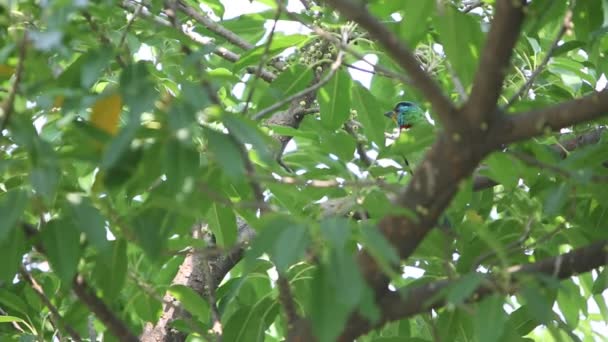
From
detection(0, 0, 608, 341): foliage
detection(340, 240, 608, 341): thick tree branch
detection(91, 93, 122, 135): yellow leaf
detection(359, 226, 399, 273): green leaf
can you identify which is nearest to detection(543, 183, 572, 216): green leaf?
detection(0, 0, 608, 341): foliage

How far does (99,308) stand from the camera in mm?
2369

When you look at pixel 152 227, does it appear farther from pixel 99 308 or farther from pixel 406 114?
pixel 406 114

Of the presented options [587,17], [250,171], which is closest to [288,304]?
[250,171]

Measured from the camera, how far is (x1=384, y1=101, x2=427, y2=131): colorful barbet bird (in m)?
4.95

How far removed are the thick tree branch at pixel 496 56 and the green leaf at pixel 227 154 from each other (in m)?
0.47

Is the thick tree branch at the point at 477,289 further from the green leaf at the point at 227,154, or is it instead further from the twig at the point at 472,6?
the twig at the point at 472,6

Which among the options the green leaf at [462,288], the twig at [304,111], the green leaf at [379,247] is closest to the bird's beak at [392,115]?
the twig at [304,111]

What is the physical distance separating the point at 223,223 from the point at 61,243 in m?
0.94

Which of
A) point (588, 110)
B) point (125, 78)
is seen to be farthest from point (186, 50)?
point (588, 110)

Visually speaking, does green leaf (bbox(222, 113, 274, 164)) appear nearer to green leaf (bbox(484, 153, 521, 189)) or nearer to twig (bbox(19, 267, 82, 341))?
green leaf (bbox(484, 153, 521, 189))

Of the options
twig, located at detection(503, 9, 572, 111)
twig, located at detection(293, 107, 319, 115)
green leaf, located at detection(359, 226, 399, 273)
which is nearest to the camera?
green leaf, located at detection(359, 226, 399, 273)

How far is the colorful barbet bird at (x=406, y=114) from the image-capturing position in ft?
16.2

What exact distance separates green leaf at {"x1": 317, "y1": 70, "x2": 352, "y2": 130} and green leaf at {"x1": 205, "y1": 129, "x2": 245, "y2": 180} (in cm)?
156

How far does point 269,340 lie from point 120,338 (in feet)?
Result: 7.02
